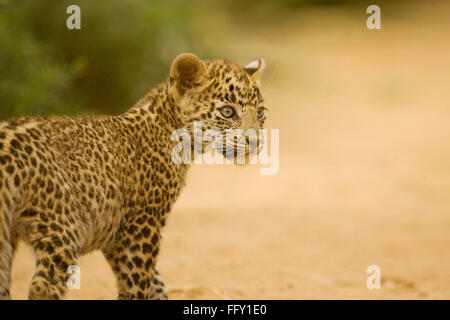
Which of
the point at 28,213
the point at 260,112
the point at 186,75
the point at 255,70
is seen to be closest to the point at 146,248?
the point at 28,213

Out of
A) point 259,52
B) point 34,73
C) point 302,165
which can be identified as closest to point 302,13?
point 259,52

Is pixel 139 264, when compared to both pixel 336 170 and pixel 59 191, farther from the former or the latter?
pixel 336 170

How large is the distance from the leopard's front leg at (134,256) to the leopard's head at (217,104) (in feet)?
3.78

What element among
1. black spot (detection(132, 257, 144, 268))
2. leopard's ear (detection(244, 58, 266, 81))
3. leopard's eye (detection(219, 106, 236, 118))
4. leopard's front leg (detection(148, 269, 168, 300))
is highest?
leopard's ear (detection(244, 58, 266, 81))

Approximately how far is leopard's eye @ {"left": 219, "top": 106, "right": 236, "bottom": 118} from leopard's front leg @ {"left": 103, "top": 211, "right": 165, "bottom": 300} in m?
1.30

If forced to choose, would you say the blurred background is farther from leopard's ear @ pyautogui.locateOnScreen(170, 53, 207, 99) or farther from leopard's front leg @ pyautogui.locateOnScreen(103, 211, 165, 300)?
leopard's front leg @ pyautogui.locateOnScreen(103, 211, 165, 300)

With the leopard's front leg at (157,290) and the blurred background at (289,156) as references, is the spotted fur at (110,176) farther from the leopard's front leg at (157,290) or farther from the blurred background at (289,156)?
the blurred background at (289,156)

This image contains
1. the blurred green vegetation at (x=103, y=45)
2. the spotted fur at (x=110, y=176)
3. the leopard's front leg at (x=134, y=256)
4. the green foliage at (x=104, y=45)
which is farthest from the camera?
the green foliage at (x=104, y=45)

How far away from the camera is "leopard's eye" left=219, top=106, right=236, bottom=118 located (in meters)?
7.76

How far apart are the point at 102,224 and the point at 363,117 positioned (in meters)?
15.9

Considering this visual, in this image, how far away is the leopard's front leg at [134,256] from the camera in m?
7.14

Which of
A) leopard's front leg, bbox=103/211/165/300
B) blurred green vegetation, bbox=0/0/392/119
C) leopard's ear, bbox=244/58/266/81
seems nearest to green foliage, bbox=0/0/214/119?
blurred green vegetation, bbox=0/0/392/119

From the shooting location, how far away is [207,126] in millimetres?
7746

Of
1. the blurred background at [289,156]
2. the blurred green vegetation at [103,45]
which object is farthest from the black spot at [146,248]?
the blurred green vegetation at [103,45]
